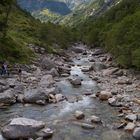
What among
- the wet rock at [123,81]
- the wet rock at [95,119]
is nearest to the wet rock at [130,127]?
the wet rock at [95,119]

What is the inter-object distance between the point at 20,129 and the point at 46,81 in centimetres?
2358

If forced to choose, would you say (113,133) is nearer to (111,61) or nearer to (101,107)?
(101,107)

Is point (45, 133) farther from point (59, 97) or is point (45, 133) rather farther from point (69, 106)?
point (59, 97)

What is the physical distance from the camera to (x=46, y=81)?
170 ft

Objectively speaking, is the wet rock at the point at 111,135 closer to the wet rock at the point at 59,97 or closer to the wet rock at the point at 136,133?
the wet rock at the point at 136,133

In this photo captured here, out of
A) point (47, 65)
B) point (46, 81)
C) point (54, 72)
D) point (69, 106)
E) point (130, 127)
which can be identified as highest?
point (47, 65)

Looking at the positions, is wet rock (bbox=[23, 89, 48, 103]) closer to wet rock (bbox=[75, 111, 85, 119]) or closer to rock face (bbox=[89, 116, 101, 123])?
wet rock (bbox=[75, 111, 85, 119])

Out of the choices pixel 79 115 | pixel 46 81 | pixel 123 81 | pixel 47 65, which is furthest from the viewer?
pixel 47 65

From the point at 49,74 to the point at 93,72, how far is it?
11015mm

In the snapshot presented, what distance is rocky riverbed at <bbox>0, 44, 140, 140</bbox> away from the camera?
1155 inches

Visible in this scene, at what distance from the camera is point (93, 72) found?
6538 centimetres

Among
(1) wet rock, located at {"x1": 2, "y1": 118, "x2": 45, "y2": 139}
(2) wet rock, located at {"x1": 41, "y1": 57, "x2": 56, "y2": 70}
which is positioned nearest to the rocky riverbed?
(1) wet rock, located at {"x1": 2, "y1": 118, "x2": 45, "y2": 139}

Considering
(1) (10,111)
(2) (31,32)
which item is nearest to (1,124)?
(1) (10,111)

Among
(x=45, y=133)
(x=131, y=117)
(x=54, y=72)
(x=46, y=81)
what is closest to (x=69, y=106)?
(x=131, y=117)
